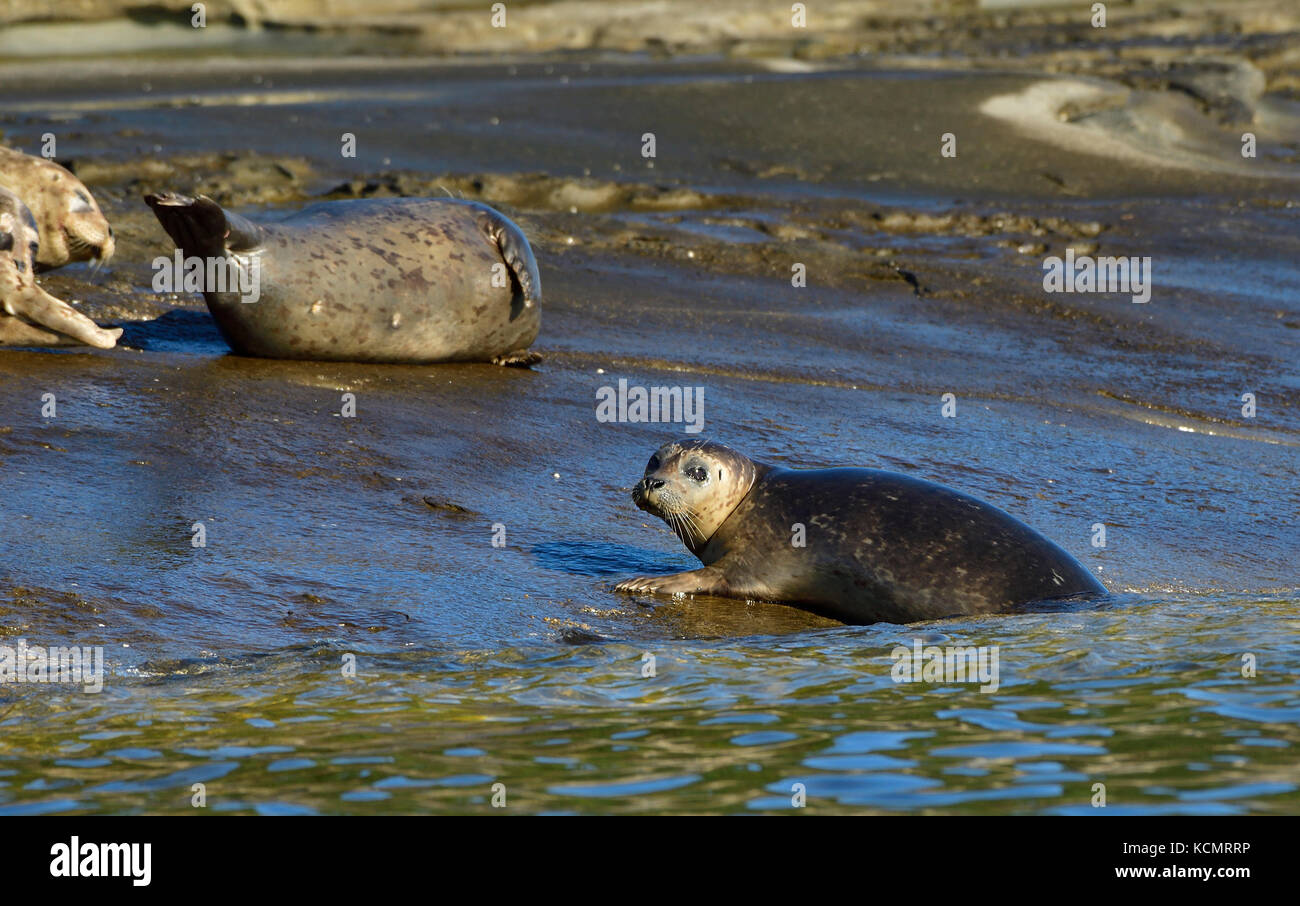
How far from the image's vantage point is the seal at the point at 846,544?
207 inches

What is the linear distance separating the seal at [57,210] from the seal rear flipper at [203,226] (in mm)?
749

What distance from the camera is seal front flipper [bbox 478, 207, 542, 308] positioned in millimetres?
7480

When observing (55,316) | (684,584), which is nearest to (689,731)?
(684,584)

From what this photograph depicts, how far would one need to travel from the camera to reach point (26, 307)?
266 inches

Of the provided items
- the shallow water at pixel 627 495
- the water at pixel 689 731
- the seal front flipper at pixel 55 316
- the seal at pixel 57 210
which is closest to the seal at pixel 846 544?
the shallow water at pixel 627 495

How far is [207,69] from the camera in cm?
1673

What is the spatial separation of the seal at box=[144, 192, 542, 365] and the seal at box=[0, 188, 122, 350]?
0.49 m

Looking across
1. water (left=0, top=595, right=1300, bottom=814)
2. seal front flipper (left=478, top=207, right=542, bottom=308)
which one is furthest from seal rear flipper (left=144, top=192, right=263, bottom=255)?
water (left=0, top=595, right=1300, bottom=814)

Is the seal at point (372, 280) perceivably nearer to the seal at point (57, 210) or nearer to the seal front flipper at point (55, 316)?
the seal front flipper at point (55, 316)

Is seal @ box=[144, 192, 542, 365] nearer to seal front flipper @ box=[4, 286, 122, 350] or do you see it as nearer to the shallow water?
the shallow water
